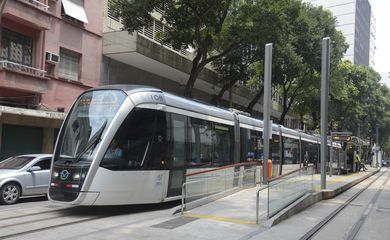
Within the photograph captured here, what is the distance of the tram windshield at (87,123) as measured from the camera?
11219 millimetres

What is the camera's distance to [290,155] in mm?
26656

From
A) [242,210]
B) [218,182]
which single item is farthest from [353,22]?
[242,210]

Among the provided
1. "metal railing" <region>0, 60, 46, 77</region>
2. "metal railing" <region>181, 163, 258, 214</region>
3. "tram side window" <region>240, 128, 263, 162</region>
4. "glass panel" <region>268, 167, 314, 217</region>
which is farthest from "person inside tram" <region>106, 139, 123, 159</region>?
"metal railing" <region>0, 60, 46, 77</region>

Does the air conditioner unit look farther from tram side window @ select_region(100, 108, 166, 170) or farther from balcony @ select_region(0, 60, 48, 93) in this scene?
tram side window @ select_region(100, 108, 166, 170)

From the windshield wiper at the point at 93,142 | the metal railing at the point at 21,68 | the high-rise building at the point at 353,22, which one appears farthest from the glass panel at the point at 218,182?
the high-rise building at the point at 353,22

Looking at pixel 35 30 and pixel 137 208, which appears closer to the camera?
pixel 137 208

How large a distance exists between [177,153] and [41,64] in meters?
11.3

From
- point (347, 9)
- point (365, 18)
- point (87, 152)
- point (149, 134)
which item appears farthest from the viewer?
point (365, 18)

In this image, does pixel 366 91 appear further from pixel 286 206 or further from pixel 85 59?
pixel 286 206

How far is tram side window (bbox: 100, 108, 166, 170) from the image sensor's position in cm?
1125

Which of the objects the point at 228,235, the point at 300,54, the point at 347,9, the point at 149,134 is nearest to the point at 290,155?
the point at 300,54

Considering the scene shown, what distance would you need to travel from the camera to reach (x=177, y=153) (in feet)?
43.3

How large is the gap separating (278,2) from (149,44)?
7.27 metres

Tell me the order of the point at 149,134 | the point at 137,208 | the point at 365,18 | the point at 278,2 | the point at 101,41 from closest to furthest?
the point at 149,134, the point at 137,208, the point at 278,2, the point at 101,41, the point at 365,18
